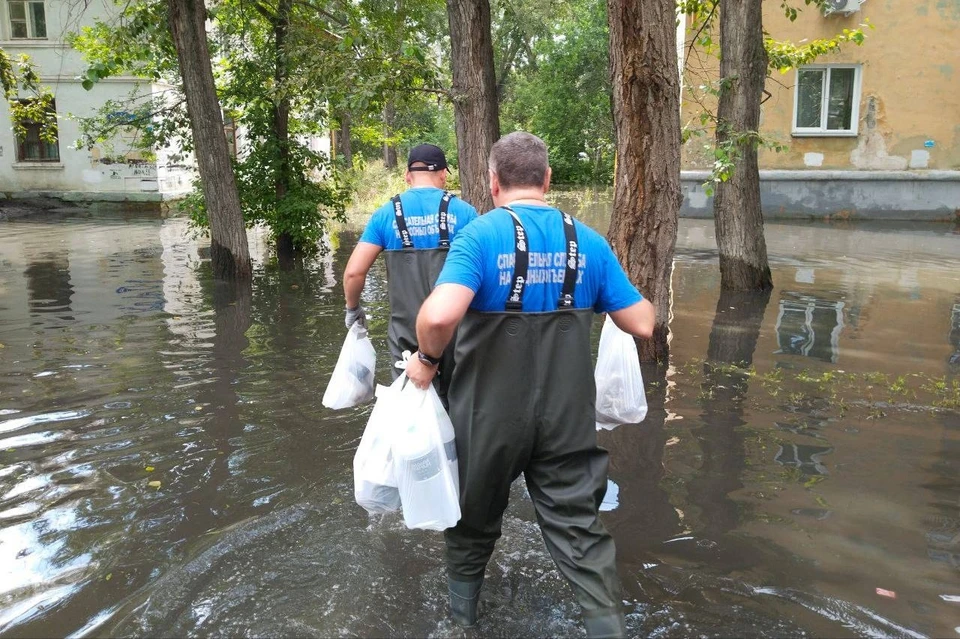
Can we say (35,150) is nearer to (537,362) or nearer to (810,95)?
(810,95)

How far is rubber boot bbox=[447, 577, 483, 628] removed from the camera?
3660 mm

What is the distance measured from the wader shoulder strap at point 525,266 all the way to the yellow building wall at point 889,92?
18.0m

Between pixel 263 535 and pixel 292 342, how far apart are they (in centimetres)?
471

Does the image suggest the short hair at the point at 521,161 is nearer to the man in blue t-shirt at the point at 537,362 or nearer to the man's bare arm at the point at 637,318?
the man in blue t-shirt at the point at 537,362

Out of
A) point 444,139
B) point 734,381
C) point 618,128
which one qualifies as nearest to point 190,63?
point 618,128

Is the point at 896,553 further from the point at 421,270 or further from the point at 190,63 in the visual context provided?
the point at 190,63

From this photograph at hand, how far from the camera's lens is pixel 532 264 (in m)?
3.25

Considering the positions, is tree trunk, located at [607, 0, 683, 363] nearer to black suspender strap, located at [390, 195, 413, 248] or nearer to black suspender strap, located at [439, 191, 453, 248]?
black suspender strap, located at [439, 191, 453, 248]

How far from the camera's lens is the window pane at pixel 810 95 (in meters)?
21.6

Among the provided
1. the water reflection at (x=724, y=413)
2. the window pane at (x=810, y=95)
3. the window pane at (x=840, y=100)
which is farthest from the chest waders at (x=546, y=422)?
the window pane at (x=840, y=100)

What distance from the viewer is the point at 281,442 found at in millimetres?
6039

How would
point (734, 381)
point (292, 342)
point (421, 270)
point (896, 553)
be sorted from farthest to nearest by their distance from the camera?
point (292, 342)
point (734, 381)
point (421, 270)
point (896, 553)

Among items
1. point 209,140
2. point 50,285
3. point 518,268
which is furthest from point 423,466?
point 50,285

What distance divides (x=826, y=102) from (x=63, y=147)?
22.0m
